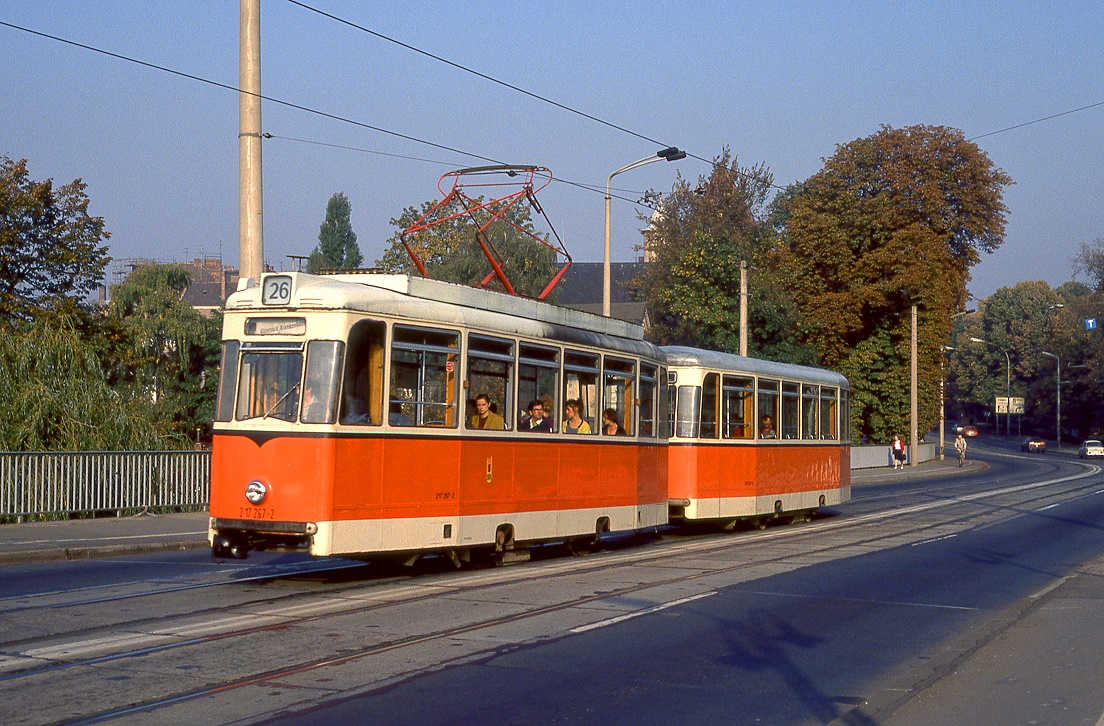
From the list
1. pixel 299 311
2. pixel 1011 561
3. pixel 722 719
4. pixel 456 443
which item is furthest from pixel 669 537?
pixel 722 719

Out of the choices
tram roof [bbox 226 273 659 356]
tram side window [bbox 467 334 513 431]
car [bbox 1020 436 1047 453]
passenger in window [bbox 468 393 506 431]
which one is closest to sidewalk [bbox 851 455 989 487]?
car [bbox 1020 436 1047 453]

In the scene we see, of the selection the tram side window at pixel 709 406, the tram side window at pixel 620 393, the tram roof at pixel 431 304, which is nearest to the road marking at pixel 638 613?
the tram roof at pixel 431 304

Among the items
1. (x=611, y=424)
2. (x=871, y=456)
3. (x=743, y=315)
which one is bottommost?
(x=871, y=456)

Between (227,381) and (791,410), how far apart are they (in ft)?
44.6

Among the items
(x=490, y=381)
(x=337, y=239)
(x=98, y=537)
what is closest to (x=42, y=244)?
(x=98, y=537)

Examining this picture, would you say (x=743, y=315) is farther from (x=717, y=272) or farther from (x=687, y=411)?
(x=687, y=411)

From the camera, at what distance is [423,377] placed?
12.8 m

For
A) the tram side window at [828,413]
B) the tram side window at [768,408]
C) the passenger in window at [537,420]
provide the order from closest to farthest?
the passenger in window at [537,420] < the tram side window at [768,408] < the tram side window at [828,413]

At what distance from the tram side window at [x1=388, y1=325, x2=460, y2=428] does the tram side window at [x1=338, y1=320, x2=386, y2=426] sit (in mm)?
172

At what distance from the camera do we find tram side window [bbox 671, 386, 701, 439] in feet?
66.7

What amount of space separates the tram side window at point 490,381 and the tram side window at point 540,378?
0.29 metres

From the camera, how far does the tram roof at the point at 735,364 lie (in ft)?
67.6

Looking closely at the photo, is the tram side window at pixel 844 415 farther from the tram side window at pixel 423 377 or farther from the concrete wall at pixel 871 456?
the concrete wall at pixel 871 456

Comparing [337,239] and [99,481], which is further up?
[337,239]
